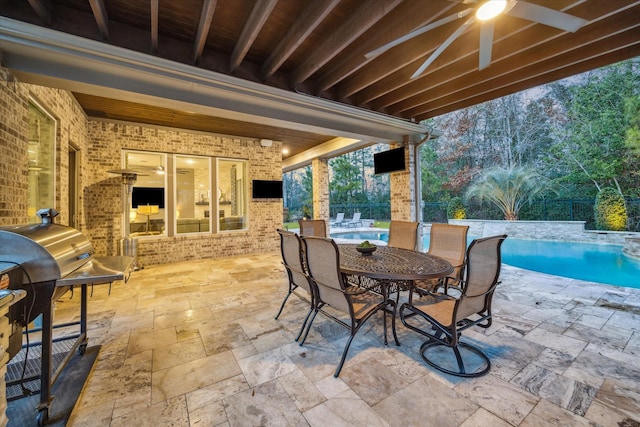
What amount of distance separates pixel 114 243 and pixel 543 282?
7.85 metres

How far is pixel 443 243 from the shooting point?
3359 millimetres

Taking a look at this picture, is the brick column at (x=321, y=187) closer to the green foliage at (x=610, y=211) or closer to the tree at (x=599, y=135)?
the green foliage at (x=610, y=211)

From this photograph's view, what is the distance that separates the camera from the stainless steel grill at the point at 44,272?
1.38 m

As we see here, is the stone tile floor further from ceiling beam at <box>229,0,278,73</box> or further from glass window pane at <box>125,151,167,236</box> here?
ceiling beam at <box>229,0,278,73</box>

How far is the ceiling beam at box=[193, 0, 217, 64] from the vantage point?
2.24 m

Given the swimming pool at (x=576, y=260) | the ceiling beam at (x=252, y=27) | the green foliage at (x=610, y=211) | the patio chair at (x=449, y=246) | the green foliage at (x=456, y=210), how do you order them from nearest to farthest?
the ceiling beam at (x=252, y=27) → the patio chair at (x=449, y=246) → the swimming pool at (x=576, y=260) → the green foliage at (x=610, y=211) → the green foliage at (x=456, y=210)

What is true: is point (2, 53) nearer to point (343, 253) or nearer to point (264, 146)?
point (343, 253)

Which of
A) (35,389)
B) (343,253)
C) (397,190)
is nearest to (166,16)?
(343,253)

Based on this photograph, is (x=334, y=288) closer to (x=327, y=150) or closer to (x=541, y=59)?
(x=541, y=59)

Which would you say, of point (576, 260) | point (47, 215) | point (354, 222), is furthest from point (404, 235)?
point (354, 222)

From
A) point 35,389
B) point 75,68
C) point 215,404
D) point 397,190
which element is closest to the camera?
point 215,404

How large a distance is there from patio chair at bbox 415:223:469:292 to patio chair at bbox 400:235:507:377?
819mm

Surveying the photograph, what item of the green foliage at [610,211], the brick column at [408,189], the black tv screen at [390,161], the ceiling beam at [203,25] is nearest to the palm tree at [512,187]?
the green foliage at [610,211]

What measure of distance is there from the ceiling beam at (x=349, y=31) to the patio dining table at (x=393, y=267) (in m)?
2.29
